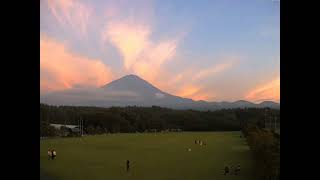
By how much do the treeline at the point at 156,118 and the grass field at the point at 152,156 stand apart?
1.14 metres

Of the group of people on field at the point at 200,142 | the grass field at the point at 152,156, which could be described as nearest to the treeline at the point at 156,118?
the grass field at the point at 152,156

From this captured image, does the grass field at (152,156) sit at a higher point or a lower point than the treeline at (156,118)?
lower

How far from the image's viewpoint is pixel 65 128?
873 centimetres

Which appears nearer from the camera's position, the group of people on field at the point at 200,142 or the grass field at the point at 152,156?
the grass field at the point at 152,156

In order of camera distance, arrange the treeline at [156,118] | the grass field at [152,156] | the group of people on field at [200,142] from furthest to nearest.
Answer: the group of people on field at [200,142], the grass field at [152,156], the treeline at [156,118]

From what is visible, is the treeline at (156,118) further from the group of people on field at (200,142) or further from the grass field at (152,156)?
the group of people on field at (200,142)

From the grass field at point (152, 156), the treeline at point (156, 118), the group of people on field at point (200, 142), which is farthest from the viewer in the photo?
the group of people on field at point (200, 142)

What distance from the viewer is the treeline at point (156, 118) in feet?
21.8

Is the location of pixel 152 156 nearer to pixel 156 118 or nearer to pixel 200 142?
pixel 200 142

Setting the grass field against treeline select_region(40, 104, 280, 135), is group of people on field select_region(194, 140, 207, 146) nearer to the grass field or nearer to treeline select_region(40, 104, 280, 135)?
the grass field
